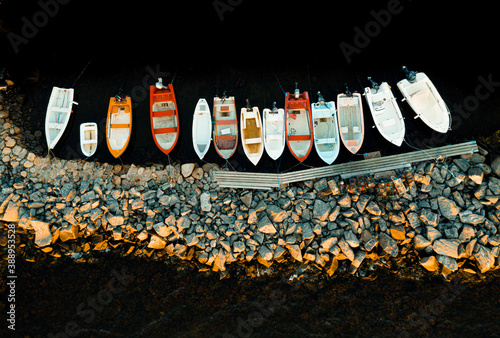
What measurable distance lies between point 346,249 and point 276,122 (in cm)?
597

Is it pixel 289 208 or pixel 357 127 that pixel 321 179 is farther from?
pixel 357 127

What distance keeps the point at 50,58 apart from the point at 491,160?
2042 centimetres

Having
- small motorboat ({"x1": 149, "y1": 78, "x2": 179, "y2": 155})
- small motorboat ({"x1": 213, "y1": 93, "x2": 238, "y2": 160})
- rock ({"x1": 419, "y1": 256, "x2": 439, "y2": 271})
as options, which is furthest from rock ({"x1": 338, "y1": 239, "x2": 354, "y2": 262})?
small motorboat ({"x1": 149, "y1": 78, "x2": 179, "y2": 155})

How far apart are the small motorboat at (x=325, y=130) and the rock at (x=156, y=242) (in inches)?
290

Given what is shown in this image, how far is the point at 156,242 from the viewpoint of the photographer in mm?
12289

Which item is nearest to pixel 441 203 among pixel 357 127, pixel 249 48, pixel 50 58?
pixel 357 127

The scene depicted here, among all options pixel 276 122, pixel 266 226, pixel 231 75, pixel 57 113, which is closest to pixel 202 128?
pixel 231 75

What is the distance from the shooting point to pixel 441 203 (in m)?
12.1

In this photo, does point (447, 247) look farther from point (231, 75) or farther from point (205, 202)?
point (231, 75)
